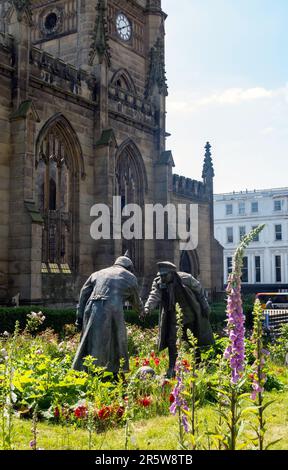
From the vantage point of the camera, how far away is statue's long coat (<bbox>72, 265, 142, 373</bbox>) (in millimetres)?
7703

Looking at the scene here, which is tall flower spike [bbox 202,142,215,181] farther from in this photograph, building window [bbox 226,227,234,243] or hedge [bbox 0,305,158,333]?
building window [bbox 226,227,234,243]

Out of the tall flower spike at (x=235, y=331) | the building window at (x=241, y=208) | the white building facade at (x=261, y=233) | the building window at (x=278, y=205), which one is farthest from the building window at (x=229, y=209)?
the tall flower spike at (x=235, y=331)

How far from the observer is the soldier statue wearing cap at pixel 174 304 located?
8797 millimetres

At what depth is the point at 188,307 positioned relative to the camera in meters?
9.17

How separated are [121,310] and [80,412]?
6.93 ft

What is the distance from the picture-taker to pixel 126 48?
94.1 ft

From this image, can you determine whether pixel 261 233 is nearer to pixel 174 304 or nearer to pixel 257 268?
pixel 257 268

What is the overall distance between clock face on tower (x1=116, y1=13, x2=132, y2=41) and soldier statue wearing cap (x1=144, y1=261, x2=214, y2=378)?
22.9m

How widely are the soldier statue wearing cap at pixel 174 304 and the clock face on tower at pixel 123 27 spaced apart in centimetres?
2286

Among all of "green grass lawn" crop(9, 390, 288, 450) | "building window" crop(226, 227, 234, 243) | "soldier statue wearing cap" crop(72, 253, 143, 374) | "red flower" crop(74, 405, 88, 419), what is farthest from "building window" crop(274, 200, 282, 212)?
"red flower" crop(74, 405, 88, 419)

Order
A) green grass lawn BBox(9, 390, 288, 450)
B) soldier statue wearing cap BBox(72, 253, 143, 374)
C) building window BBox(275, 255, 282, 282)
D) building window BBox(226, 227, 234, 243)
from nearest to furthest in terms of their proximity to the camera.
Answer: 1. green grass lawn BBox(9, 390, 288, 450)
2. soldier statue wearing cap BBox(72, 253, 143, 374)
3. building window BBox(275, 255, 282, 282)
4. building window BBox(226, 227, 234, 243)

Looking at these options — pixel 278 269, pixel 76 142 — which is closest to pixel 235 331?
pixel 76 142
